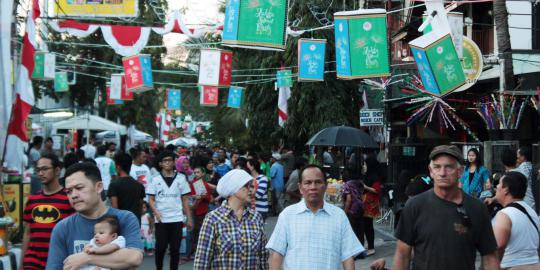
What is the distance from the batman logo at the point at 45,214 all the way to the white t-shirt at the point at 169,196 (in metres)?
4.29

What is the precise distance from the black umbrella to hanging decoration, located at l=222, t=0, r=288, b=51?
13.3ft

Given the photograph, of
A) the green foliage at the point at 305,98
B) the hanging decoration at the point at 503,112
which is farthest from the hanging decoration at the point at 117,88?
the hanging decoration at the point at 503,112

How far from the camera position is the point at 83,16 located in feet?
54.4

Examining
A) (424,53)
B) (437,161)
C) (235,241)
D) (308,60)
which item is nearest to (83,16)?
(308,60)

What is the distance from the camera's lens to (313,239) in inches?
237

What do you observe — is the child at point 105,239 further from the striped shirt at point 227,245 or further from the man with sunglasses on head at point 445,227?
the man with sunglasses on head at point 445,227

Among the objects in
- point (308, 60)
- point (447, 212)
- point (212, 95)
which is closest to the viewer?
point (447, 212)

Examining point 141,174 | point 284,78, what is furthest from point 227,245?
point 284,78

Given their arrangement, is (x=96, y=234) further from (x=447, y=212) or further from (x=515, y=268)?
(x=515, y=268)

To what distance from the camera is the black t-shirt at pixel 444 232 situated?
5418 millimetres

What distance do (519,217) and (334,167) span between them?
19903 millimetres

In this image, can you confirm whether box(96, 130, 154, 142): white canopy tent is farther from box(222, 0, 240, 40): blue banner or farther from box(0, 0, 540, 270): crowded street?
box(222, 0, 240, 40): blue banner

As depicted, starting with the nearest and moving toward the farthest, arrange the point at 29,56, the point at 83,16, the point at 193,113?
the point at 29,56
the point at 83,16
the point at 193,113

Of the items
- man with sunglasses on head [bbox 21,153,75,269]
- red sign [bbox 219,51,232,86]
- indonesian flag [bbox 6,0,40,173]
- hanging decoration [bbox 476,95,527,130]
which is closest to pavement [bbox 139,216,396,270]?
hanging decoration [bbox 476,95,527,130]
